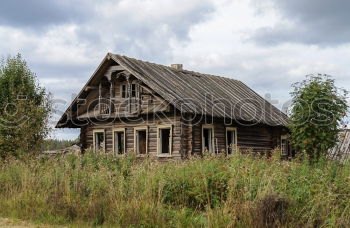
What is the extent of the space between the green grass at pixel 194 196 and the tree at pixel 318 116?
8.91 m

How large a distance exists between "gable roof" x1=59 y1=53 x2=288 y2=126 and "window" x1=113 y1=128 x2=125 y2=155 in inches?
124

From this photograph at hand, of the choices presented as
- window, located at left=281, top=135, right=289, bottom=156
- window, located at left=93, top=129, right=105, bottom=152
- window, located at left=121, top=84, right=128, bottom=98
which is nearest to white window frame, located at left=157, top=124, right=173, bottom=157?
window, located at left=121, top=84, right=128, bottom=98

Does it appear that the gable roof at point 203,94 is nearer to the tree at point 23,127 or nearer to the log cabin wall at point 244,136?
the log cabin wall at point 244,136

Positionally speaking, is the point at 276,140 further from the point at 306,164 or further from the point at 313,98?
the point at 306,164

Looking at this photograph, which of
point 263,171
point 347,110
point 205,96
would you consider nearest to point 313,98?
point 347,110

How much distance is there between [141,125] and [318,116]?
7.89 metres

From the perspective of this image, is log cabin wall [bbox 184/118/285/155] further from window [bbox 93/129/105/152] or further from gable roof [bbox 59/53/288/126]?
window [bbox 93/129/105/152]

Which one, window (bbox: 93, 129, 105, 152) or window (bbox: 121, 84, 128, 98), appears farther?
window (bbox: 93, 129, 105, 152)

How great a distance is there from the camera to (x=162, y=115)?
21594mm

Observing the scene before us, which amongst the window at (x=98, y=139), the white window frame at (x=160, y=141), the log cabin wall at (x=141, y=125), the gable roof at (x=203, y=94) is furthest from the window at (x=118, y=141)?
the gable roof at (x=203, y=94)

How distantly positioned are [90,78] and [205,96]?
5716mm

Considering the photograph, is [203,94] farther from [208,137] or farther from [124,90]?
[124,90]

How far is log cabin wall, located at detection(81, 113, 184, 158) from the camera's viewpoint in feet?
68.6

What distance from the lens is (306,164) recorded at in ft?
33.7
